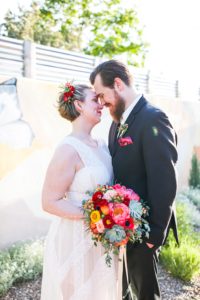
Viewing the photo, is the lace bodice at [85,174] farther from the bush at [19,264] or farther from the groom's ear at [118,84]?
the bush at [19,264]

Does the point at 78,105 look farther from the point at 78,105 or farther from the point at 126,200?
the point at 126,200

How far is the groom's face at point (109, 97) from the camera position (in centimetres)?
269

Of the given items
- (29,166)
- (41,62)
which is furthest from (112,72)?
(41,62)

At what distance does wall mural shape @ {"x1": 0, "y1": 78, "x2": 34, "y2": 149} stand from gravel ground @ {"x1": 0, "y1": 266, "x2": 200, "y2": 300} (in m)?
1.77

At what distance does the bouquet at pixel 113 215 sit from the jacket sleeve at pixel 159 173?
187mm

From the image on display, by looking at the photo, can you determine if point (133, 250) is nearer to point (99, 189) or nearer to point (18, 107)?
point (99, 189)

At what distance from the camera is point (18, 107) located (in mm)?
4867

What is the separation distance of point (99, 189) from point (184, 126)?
7.06 m

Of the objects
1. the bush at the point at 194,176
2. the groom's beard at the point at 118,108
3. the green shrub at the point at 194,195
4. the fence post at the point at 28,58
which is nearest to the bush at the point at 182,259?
the groom's beard at the point at 118,108

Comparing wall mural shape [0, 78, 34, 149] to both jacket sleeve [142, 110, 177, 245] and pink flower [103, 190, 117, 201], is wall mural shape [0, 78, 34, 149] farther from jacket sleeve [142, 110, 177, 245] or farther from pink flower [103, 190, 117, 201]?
pink flower [103, 190, 117, 201]

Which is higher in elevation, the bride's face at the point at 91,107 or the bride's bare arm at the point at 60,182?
the bride's face at the point at 91,107

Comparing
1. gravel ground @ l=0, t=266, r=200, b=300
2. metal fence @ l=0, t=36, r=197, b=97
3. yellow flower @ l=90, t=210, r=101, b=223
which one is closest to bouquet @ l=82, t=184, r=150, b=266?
yellow flower @ l=90, t=210, r=101, b=223

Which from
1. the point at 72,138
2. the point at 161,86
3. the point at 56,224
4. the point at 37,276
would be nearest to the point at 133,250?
the point at 56,224

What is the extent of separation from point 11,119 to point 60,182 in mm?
2627
